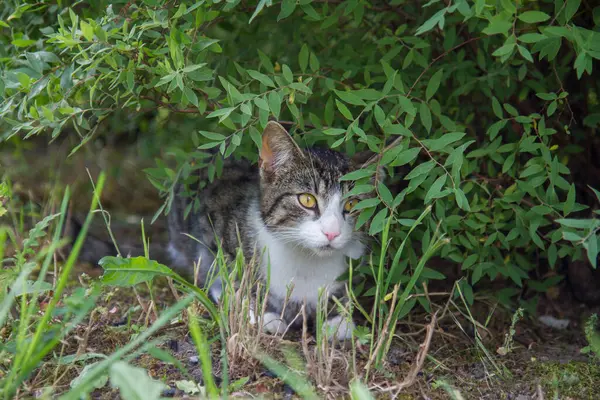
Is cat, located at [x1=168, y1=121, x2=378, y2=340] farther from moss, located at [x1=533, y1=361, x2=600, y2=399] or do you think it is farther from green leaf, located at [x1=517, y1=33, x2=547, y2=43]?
green leaf, located at [x1=517, y1=33, x2=547, y2=43]

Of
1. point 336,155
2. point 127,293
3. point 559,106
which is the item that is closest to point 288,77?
point 336,155

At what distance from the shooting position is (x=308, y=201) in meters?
3.07

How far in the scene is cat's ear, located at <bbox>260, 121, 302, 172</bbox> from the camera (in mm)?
2916

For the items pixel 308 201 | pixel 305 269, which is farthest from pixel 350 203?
pixel 305 269

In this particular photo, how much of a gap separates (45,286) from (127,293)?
1.18 m

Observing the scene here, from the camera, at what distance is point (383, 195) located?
249 cm

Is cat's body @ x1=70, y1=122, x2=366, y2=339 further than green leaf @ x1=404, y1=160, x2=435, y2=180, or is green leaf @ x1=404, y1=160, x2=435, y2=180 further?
cat's body @ x1=70, y1=122, x2=366, y2=339

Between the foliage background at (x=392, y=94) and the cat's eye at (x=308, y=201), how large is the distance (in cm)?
26

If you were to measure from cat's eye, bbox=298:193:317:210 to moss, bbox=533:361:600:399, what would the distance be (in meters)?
1.18

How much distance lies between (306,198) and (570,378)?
1335 mm

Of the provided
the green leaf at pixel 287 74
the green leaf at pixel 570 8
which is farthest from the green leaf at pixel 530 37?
the green leaf at pixel 287 74

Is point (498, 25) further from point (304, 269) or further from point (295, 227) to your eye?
point (304, 269)

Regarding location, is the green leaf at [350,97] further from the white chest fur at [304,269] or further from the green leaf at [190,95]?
the white chest fur at [304,269]

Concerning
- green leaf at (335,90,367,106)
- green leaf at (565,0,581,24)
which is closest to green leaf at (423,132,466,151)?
green leaf at (335,90,367,106)
